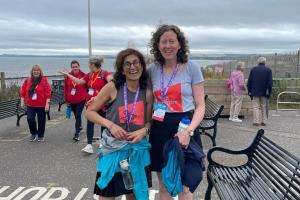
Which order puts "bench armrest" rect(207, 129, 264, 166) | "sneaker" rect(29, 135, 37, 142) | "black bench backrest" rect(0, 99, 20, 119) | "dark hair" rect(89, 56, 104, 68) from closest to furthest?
"bench armrest" rect(207, 129, 264, 166)
"dark hair" rect(89, 56, 104, 68)
"sneaker" rect(29, 135, 37, 142)
"black bench backrest" rect(0, 99, 20, 119)

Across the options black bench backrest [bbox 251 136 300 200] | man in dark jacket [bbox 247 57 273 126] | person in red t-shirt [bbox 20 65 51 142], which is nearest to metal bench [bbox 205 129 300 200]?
black bench backrest [bbox 251 136 300 200]

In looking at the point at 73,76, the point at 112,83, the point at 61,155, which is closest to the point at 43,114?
the point at 73,76

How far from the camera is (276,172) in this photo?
4.03 metres

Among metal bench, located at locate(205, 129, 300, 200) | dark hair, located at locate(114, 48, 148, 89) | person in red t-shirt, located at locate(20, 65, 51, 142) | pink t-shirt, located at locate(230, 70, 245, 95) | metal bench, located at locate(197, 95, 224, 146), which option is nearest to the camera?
dark hair, located at locate(114, 48, 148, 89)

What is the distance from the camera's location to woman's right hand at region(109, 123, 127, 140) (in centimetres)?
350

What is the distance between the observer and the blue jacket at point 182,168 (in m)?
3.53

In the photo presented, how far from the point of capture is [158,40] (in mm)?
3631

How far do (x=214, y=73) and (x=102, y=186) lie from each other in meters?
14.8

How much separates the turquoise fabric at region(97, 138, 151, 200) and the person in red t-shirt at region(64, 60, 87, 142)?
5128 mm

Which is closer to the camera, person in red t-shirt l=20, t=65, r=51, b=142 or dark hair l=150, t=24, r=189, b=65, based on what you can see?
dark hair l=150, t=24, r=189, b=65

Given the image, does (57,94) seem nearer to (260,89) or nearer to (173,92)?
(260,89)

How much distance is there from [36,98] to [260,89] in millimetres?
5485

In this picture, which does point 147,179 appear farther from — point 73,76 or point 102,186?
point 73,76

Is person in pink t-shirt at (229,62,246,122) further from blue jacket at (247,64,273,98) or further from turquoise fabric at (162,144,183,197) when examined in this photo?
turquoise fabric at (162,144,183,197)
